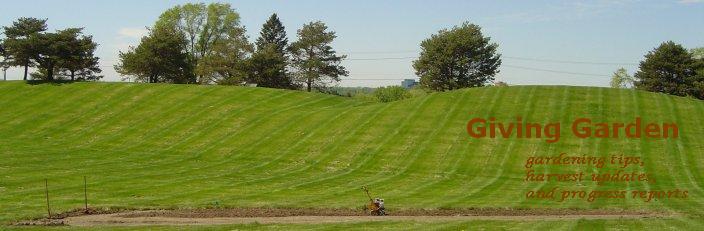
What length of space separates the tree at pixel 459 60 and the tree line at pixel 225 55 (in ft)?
51.6

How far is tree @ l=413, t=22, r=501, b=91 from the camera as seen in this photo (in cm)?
9838

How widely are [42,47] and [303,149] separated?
135 feet

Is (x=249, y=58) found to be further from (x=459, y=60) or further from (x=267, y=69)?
(x=459, y=60)

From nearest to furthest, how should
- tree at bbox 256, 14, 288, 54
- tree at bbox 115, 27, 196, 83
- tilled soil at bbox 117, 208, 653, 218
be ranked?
tilled soil at bbox 117, 208, 653, 218 < tree at bbox 115, 27, 196, 83 < tree at bbox 256, 14, 288, 54

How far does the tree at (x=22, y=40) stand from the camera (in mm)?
73125

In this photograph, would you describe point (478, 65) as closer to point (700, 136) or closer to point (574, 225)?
point (700, 136)

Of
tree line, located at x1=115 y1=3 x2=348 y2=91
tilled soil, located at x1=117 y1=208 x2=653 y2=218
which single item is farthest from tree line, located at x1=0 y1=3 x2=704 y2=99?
tilled soil, located at x1=117 y1=208 x2=653 y2=218

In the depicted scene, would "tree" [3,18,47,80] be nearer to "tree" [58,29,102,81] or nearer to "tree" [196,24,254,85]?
"tree" [58,29,102,81]

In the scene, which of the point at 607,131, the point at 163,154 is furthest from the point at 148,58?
the point at 607,131

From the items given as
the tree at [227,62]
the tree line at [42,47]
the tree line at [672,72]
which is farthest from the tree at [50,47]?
the tree line at [672,72]

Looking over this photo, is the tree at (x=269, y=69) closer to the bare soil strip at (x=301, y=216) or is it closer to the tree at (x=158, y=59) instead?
the tree at (x=158, y=59)

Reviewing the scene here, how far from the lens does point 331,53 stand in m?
107

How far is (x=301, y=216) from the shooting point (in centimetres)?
2573

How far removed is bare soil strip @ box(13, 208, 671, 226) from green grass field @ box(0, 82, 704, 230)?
1537 mm
